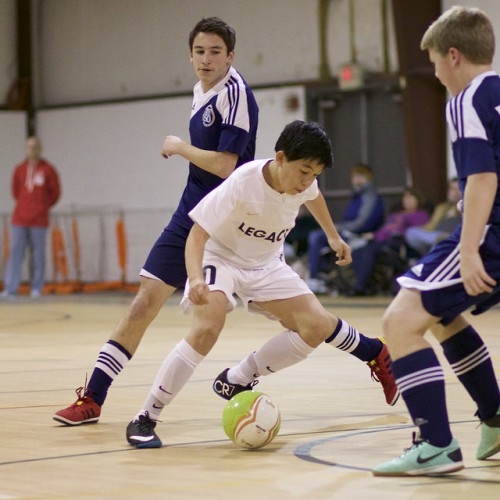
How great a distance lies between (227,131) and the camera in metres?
5.84

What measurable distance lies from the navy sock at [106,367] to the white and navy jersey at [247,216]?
0.73 m

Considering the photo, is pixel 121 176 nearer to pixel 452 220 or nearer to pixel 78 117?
pixel 78 117

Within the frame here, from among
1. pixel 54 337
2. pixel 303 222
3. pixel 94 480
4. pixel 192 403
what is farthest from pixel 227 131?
pixel 303 222

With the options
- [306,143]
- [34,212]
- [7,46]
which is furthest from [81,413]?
[7,46]

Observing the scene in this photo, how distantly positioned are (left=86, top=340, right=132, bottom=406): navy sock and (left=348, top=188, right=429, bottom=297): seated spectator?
1015 cm

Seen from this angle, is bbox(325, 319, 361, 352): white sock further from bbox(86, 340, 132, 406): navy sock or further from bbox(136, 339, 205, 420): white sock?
bbox(86, 340, 132, 406): navy sock

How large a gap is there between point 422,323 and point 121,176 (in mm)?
16876

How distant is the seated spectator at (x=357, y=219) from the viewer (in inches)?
638

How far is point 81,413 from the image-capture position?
5.82 metres

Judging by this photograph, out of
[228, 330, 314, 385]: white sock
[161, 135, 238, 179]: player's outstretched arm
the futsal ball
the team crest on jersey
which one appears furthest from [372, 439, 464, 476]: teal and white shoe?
the team crest on jersey

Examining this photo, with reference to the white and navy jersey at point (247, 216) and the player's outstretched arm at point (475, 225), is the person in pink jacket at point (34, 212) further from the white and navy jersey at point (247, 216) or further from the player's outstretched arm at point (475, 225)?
the player's outstretched arm at point (475, 225)

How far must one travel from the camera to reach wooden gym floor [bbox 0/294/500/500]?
4.15 metres

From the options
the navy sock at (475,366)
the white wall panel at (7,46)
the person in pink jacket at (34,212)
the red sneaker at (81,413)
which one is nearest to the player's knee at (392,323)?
the navy sock at (475,366)

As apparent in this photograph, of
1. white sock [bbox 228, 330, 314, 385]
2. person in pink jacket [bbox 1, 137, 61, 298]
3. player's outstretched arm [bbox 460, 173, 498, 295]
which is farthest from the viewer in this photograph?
person in pink jacket [bbox 1, 137, 61, 298]
